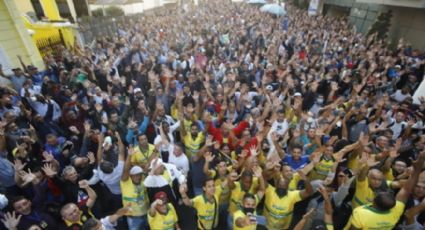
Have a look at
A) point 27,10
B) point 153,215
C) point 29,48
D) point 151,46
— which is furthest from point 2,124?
point 27,10

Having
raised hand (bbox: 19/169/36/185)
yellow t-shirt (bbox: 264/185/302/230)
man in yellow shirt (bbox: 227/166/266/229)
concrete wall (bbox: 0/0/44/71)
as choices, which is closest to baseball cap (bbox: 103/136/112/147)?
raised hand (bbox: 19/169/36/185)

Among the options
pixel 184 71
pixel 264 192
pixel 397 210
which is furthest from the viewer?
pixel 184 71

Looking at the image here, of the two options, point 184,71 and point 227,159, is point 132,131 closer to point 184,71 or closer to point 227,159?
point 227,159

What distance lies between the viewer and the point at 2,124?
4.26 metres

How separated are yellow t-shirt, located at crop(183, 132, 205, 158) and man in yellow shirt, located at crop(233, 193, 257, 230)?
5.45 ft

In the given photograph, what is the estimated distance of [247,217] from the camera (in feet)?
9.09

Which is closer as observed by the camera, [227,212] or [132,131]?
[227,212]

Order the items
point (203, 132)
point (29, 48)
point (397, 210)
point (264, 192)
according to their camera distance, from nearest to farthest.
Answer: point (397, 210) → point (264, 192) → point (203, 132) → point (29, 48)

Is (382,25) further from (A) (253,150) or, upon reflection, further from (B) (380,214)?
(B) (380,214)

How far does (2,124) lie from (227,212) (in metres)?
3.99

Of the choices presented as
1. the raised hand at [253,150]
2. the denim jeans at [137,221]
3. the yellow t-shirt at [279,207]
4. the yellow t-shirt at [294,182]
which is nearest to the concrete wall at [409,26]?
the raised hand at [253,150]

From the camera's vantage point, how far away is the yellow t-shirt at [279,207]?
3133 millimetres

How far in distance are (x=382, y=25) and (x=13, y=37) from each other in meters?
15.2

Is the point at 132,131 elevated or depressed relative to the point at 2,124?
depressed
